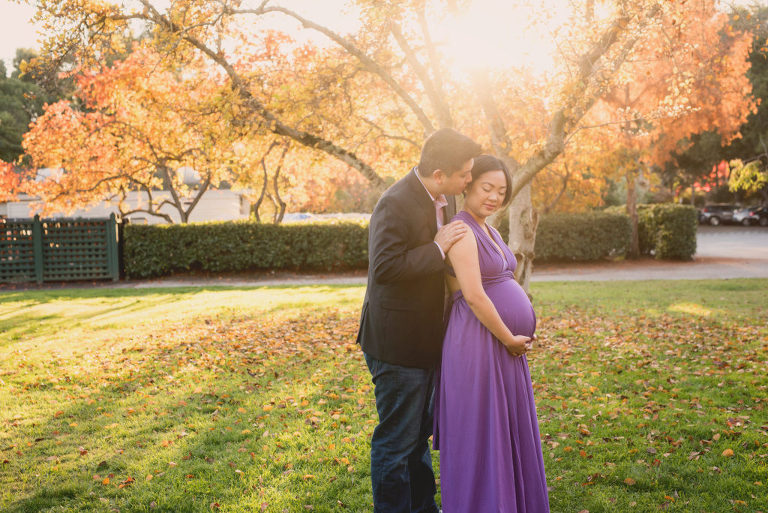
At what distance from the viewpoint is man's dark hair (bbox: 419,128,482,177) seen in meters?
2.87

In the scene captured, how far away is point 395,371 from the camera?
9.81ft

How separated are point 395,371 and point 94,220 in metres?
16.2

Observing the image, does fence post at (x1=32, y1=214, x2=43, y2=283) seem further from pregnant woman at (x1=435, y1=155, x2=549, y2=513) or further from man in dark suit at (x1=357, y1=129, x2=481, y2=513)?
pregnant woman at (x1=435, y1=155, x2=549, y2=513)

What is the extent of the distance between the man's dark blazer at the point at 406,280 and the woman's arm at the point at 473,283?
11cm

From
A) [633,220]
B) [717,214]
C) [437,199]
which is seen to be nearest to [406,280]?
[437,199]

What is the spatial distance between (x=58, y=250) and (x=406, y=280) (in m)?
16.5

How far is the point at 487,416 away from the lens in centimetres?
292

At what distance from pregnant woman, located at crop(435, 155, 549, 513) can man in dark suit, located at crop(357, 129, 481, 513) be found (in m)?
0.12

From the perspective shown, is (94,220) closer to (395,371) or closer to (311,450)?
(311,450)

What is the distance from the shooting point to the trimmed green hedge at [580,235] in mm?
18484

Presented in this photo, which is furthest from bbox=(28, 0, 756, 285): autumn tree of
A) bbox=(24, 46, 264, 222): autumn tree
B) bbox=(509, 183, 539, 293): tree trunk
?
bbox=(24, 46, 264, 222): autumn tree

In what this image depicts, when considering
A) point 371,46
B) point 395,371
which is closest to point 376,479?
point 395,371

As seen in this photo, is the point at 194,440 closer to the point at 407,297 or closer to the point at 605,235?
the point at 407,297

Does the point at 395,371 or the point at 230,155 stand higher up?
the point at 230,155
